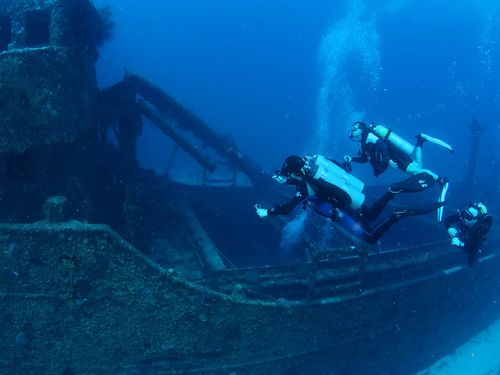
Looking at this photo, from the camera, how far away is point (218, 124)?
82.8 metres

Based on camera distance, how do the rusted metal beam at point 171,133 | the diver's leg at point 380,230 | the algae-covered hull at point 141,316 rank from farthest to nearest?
the rusted metal beam at point 171,133, the diver's leg at point 380,230, the algae-covered hull at point 141,316

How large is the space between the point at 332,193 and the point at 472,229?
261 centimetres

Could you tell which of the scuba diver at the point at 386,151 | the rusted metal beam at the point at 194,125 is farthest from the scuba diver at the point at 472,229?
the rusted metal beam at the point at 194,125

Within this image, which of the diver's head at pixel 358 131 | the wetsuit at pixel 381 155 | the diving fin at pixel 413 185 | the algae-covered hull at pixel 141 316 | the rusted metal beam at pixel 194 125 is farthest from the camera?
the rusted metal beam at pixel 194 125

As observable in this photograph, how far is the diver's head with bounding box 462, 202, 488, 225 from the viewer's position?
5797 millimetres

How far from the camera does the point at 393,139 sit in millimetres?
6152

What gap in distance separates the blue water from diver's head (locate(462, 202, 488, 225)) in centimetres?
9515

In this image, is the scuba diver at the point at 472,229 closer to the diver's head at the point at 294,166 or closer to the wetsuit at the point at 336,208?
the wetsuit at the point at 336,208

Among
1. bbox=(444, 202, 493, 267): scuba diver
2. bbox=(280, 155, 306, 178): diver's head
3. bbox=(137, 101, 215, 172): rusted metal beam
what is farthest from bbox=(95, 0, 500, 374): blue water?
bbox=(280, 155, 306, 178): diver's head

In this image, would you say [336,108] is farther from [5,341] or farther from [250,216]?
[5,341]

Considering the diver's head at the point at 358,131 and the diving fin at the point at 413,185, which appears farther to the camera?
the diver's head at the point at 358,131

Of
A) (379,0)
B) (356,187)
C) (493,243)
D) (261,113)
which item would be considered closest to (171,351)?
(356,187)

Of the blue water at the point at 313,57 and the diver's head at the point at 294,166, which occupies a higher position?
the blue water at the point at 313,57

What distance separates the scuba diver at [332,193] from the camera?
184 inches
